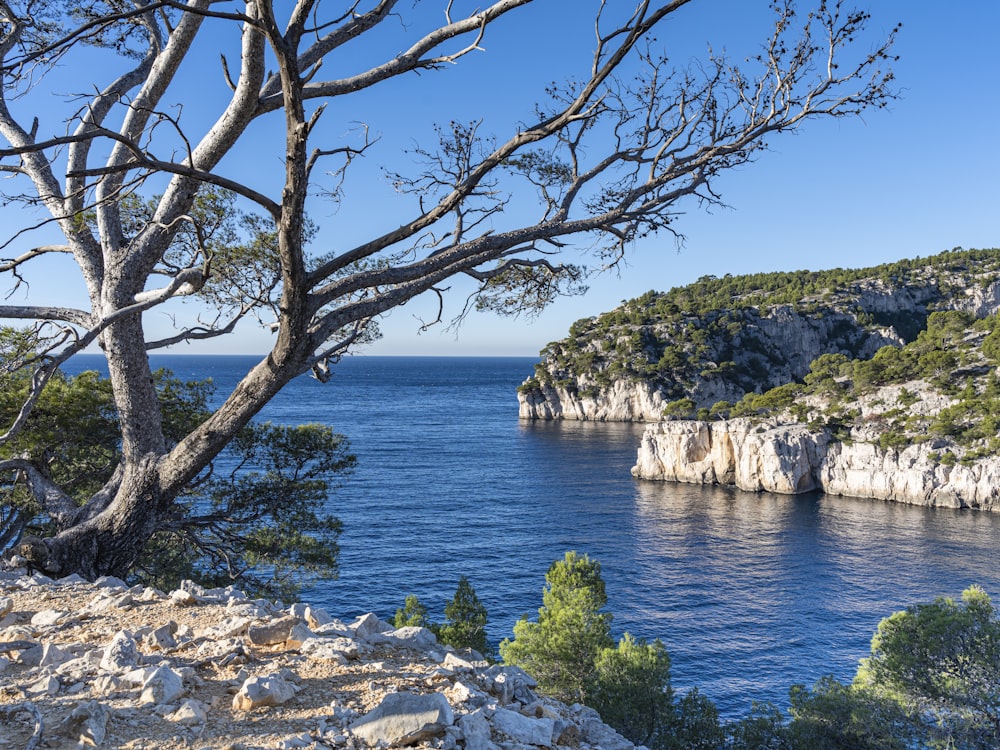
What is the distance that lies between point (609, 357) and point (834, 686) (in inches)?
3430

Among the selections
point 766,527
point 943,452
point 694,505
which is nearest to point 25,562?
point 766,527

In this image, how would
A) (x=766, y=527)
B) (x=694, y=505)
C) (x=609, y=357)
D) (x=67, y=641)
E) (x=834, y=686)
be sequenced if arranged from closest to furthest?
(x=67, y=641) < (x=834, y=686) < (x=766, y=527) < (x=694, y=505) < (x=609, y=357)

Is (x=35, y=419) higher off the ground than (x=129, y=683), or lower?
higher

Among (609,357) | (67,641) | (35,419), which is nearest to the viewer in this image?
(67,641)

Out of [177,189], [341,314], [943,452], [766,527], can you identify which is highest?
Result: [177,189]

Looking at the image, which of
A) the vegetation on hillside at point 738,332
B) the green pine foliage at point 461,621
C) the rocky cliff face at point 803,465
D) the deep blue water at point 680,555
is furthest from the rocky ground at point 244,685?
the vegetation on hillside at point 738,332

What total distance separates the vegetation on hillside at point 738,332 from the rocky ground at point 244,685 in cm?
9006

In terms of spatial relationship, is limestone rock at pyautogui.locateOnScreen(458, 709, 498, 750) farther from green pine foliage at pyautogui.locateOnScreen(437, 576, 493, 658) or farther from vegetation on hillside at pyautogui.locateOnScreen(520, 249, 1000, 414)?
vegetation on hillside at pyautogui.locateOnScreen(520, 249, 1000, 414)

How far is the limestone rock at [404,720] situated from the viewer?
389 cm

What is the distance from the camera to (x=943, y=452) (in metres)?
47.1

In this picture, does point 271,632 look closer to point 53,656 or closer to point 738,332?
point 53,656

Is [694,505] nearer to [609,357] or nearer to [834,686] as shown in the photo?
[834,686]

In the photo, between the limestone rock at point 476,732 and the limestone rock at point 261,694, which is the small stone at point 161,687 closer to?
the limestone rock at point 261,694

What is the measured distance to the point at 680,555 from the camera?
38.0 meters
